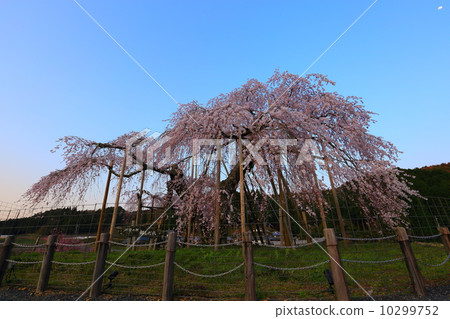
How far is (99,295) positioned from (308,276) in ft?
16.2

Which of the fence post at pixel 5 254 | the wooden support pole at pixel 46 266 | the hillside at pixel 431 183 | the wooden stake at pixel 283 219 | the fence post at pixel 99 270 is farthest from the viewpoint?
the hillside at pixel 431 183

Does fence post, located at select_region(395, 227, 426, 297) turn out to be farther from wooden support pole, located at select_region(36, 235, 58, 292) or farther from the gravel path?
wooden support pole, located at select_region(36, 235, 58, 292)

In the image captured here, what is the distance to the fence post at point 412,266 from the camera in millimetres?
4148

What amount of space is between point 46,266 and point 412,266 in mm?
8177

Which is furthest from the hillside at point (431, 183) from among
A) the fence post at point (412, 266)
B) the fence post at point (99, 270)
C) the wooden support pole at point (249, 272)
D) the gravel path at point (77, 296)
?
the fence post at point (99, 270)

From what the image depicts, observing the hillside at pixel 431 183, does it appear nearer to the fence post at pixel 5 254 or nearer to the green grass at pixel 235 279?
the green grass at pixel 235 279

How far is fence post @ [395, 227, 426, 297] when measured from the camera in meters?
4.15

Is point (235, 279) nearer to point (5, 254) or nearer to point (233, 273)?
point (233, 273)

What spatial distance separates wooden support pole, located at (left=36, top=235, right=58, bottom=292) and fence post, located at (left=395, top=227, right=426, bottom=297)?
26.5 ft

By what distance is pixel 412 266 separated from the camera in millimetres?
4289

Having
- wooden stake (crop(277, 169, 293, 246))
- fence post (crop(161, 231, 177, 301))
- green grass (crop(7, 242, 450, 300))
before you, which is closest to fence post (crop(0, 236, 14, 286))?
green grass (crop(7, 242, 450, 300))

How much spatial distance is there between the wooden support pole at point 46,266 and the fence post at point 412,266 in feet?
26.5
